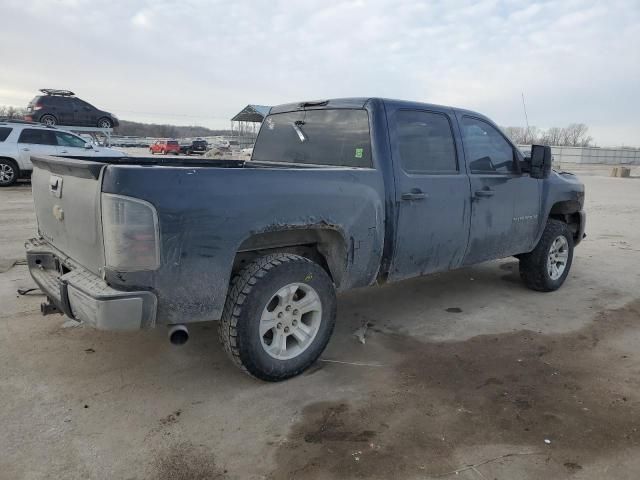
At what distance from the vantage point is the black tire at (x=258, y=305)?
10.1 feet

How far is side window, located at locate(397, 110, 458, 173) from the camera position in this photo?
158 inches

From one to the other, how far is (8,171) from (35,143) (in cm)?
106

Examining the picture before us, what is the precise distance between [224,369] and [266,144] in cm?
229

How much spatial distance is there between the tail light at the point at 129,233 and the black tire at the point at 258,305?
0.61 meters

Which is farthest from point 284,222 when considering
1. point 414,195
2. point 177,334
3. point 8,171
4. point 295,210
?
point 8,171

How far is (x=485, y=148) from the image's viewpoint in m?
4.77

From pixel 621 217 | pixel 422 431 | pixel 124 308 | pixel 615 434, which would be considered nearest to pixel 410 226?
pixel 422 431

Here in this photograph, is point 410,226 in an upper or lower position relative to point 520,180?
lower

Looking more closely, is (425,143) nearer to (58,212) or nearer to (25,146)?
(58,212)

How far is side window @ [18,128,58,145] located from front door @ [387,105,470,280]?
1302cm

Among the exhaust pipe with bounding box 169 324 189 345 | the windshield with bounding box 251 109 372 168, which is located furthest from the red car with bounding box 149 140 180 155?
the exhaust pipe with bounding box 169 324 189 345

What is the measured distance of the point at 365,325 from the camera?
4.53 m

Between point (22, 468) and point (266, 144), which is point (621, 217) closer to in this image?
point (266, 144)

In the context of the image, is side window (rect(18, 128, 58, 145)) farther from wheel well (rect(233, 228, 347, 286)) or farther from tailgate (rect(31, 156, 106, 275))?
wheel well (rect(233, 228, 347, 286))
